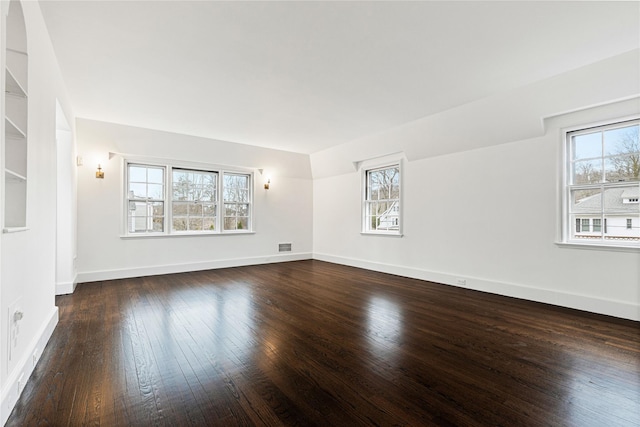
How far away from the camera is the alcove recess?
6.16 ft

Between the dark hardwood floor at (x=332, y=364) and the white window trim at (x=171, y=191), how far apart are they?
5.62 ft

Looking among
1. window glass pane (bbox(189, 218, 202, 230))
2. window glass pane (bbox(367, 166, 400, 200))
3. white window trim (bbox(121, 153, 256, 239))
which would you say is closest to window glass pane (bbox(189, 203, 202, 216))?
window glass pane (bbox(189, 218, 202, 230))

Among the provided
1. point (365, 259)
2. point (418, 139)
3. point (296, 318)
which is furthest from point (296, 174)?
point (296, 318)

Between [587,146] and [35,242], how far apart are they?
564cm

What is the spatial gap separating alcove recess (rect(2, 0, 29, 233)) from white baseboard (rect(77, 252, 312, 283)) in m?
3.44

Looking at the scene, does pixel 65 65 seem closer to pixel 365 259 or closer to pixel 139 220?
pixel 139 220

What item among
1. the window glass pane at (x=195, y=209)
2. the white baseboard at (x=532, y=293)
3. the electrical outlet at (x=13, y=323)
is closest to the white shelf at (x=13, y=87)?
the electrical outlet at (x=13, y=323)

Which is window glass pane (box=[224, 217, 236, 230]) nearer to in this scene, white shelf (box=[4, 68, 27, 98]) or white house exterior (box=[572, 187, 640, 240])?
white shelf (box=[4, 68, 27, 98])

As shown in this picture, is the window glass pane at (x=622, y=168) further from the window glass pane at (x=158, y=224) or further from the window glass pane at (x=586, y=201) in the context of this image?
the window glass pane at (x=158, y=224)

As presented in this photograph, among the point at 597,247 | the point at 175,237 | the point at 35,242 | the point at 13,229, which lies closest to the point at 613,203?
the point at 597,247

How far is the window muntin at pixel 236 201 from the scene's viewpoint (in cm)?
638

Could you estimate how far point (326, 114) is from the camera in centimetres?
435

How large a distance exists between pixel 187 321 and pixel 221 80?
2631 mm

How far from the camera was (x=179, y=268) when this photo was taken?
5.63 metres
